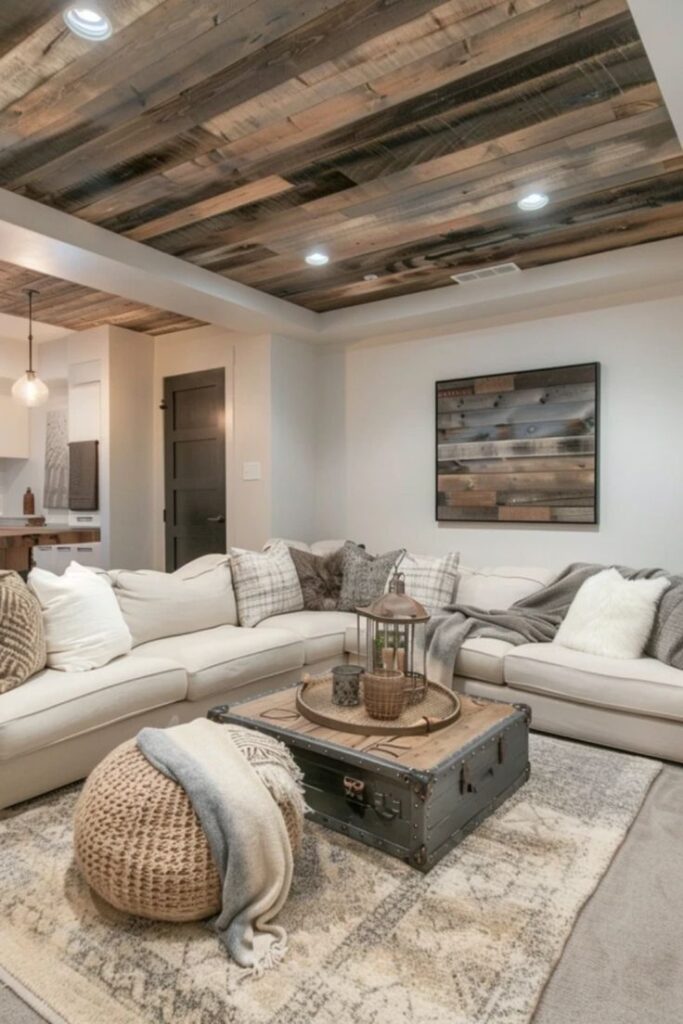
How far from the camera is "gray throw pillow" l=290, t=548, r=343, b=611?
13.5ft

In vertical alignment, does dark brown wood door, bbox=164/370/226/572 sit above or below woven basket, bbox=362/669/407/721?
above

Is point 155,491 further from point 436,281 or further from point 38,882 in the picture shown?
point 38,882

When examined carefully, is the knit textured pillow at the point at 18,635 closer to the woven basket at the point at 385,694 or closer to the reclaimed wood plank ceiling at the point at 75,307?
the woven basket at the point at 385,694

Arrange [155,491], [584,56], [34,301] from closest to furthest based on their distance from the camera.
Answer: [584,56]
[34,301]
[155,491]

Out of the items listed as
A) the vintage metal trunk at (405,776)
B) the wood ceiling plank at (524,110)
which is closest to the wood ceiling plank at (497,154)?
the wood ceiling plank at (524,110)

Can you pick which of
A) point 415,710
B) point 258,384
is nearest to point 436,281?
point 258,384

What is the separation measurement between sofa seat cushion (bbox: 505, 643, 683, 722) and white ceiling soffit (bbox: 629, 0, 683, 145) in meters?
2.24

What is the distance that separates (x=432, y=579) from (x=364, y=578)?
45 centimetres

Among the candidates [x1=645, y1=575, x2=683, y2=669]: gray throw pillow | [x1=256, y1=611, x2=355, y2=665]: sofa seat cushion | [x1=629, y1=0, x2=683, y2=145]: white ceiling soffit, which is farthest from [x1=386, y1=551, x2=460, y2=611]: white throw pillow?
[x1=629, y1=0, x2=683, y2=145]: white ceiling soffit

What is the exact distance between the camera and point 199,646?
124 inches

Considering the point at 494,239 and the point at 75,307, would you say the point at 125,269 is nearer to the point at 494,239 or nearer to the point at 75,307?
the point at 75,307

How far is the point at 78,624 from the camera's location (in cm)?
278

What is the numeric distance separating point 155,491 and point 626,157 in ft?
14.6

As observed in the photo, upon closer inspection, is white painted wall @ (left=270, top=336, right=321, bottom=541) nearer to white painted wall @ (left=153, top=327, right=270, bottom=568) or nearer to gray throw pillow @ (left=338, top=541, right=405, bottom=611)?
white painted wall @ (left=153, top=327, right=270, bottom=568)
